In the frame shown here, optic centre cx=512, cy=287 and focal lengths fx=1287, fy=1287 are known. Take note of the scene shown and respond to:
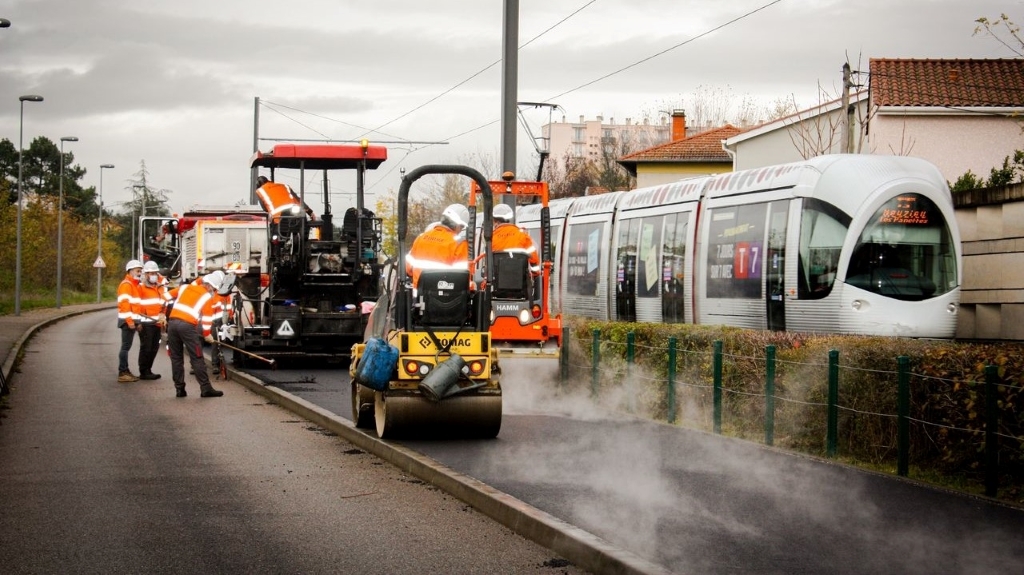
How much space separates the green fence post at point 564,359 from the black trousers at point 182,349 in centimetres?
493

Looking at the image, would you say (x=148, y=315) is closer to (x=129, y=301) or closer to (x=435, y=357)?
(x=129, y=301)

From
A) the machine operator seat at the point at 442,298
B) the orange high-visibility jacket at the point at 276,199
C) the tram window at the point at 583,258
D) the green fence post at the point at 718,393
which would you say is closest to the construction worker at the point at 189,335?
the orange high-visibility jacket at the point at 276,199

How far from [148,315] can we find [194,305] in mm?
3182

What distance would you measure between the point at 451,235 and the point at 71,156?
10423 centimetres

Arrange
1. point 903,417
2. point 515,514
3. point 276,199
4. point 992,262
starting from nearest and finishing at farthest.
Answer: point 515,514 < point 903,417 < point 992,262 < point 276,199

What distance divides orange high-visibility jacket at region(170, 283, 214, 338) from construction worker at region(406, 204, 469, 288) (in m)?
6.61

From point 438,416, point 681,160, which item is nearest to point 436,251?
point 438,416

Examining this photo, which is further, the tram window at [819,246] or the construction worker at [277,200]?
the construction worker at [277,200]

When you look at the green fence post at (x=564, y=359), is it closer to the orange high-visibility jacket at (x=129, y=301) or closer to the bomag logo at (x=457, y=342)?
the bomag logo at (x=457, y=342)

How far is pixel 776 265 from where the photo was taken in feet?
63.4

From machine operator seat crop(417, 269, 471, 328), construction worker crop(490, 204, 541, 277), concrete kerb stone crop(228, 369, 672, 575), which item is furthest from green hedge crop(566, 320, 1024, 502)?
concrete kerb stone crop(228, 369, 672, 575)

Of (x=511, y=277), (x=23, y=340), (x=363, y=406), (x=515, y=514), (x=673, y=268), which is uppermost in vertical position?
(x=673, y=268)

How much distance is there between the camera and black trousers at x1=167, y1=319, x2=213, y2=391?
17797mm

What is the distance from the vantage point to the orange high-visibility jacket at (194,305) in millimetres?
17922
